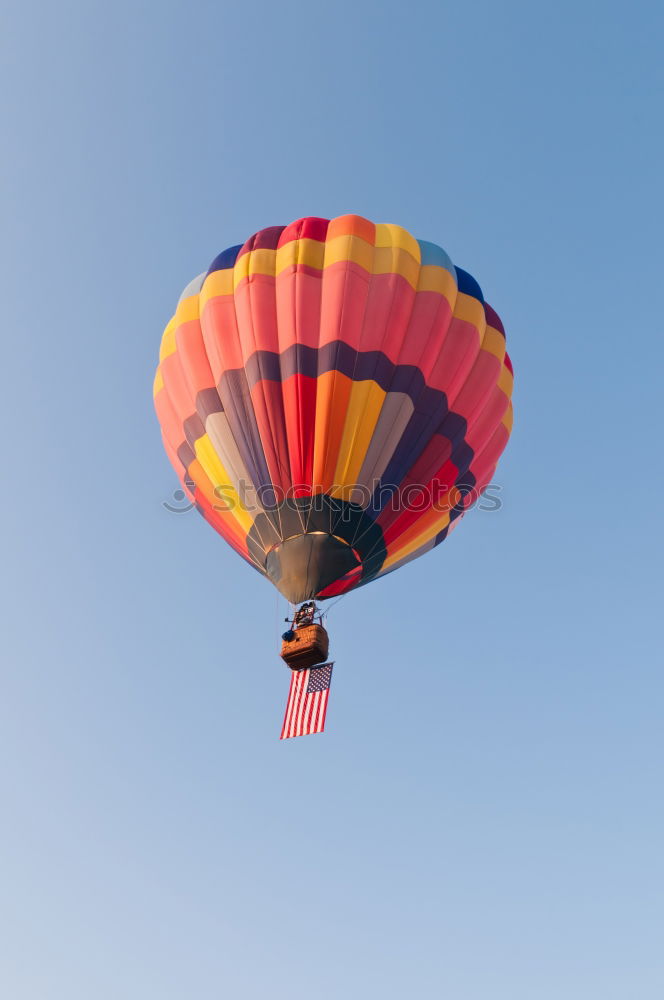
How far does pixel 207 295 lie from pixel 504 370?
4732 mm

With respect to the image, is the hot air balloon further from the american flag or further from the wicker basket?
the american flag

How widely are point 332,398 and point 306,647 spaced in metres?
3.33

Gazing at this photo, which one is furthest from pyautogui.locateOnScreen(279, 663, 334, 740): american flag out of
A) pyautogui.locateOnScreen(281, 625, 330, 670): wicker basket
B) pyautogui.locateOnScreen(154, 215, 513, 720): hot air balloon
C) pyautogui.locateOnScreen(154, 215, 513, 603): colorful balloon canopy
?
pyautogui.locateOnScreen(154, 215, 513, 603): colorful balloon canopy

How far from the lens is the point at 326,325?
41.4 feet

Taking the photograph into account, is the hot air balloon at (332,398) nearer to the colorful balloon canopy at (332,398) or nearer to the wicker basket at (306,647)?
the colorful balloon canopy at (332,398)

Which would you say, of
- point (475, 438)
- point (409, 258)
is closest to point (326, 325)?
point (409, 258)

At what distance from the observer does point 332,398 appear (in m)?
12.2

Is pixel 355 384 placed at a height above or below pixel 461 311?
below

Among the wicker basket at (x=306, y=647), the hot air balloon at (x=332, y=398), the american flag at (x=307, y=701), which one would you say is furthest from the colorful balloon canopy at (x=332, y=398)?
the american flag at (x=307, y=701)

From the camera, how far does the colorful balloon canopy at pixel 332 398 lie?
1214 centimetres

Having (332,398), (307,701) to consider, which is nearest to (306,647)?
(307,701)

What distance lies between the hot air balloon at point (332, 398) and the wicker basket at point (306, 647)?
0.20 meters

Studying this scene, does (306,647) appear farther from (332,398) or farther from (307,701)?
(332,398)

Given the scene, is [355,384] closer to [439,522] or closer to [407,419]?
[407,419]
